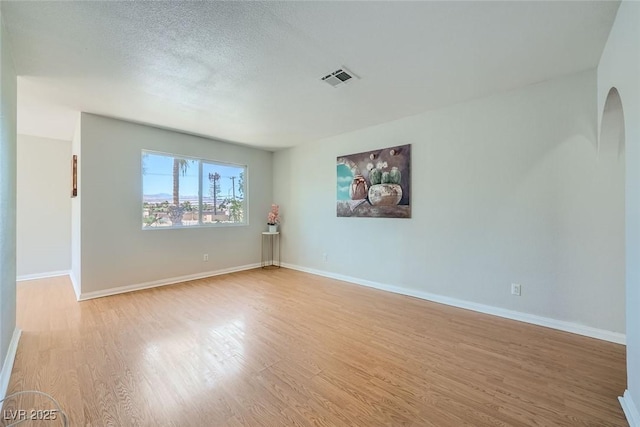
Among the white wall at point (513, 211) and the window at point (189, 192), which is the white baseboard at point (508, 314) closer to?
the white wall at point (513, 211)

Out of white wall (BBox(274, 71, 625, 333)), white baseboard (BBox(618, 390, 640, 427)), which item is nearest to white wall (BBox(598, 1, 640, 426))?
white baseboard (BBox(618, 390, 640, 427))

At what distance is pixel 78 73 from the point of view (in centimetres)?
256

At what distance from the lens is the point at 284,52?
2.25m

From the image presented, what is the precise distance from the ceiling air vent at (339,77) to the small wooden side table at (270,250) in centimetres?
372

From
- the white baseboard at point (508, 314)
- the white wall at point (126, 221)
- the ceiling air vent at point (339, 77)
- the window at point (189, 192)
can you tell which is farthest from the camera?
the window at point (189, 192)

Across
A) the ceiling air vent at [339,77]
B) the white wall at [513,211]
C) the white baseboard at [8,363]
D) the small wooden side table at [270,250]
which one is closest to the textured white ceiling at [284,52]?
the ceiling air vent at [339,77]

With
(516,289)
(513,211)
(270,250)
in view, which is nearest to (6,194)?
(270,250)

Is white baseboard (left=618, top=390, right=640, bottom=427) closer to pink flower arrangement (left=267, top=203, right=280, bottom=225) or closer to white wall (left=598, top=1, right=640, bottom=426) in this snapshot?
white wall (left=598, top=1, right=640, bottom=426)

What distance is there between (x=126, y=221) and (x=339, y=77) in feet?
12.1

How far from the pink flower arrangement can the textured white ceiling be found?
2542mm

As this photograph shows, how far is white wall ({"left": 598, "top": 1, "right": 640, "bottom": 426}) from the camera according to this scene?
4.74ft

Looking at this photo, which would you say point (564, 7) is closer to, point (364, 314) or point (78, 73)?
point (364, 314)

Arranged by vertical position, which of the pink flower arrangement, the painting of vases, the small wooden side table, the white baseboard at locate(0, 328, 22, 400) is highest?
the painting of vases

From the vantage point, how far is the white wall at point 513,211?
2520 mm
